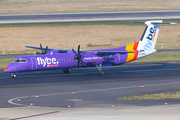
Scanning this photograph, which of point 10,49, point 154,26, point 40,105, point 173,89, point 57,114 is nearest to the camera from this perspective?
point 57,114

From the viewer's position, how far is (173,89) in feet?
96.4

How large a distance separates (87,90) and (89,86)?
208cm

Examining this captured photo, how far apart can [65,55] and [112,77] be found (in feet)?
21.2

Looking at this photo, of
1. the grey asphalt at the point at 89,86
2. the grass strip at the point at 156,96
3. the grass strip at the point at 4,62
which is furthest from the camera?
the grass strip at the point at 4,62

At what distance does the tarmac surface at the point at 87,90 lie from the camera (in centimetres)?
1976

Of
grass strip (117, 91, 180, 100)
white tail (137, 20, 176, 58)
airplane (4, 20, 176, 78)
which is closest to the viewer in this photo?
grass strip (117, 91, 180, 100)

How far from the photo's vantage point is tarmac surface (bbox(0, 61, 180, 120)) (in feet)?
64.8

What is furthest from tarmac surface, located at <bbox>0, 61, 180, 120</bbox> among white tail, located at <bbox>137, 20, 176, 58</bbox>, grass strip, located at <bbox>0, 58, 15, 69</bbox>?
grass strip, located at <bbox>0, 58, 15, 69</bbox>

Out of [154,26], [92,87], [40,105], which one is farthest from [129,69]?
[40,105]

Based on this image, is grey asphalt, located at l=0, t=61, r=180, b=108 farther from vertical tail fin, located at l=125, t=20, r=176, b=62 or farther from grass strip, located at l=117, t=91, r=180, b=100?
vertical tail fin, located at l=125, t=20, r=176, b=62

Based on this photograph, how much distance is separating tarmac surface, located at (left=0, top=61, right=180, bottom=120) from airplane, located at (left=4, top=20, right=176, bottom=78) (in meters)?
1.25

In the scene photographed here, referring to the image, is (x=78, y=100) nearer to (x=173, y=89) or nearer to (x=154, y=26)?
(x=173, y=89)

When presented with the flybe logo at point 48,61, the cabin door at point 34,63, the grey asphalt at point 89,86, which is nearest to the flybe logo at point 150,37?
the grey asphalt at point 89,86

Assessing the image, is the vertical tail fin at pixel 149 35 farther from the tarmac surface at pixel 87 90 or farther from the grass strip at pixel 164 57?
the grass strip at pixel 164 57
